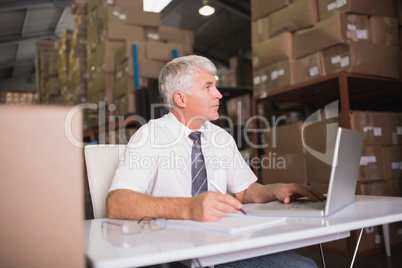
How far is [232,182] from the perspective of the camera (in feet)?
5.55

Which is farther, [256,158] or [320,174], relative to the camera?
[256,158]

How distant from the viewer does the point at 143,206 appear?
1.04 metres

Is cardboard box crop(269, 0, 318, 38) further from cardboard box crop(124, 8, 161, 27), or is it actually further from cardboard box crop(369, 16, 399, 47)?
cardboard box crop(124, 8, 161, 27)

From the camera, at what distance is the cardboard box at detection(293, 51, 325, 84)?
8.96 feet

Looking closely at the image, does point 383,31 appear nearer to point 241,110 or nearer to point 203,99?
point 203,99

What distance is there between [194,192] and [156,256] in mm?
800

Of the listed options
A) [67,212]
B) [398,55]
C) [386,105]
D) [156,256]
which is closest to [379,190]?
[398,55]

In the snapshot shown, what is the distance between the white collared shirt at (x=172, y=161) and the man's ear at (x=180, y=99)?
6 centimetres

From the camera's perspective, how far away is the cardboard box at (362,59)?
2535 mm

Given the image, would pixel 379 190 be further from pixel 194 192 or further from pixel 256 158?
pixel 194 192

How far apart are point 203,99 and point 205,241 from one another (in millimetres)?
982

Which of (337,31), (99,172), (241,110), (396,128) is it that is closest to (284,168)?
(396,128)

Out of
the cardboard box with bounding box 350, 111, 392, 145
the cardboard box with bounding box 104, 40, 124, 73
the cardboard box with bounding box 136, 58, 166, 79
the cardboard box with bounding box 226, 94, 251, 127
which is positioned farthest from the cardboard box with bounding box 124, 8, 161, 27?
the cardboard box with bounding box 350, 111, 392, 145

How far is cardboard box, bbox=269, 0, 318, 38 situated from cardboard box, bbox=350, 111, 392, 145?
775mm
